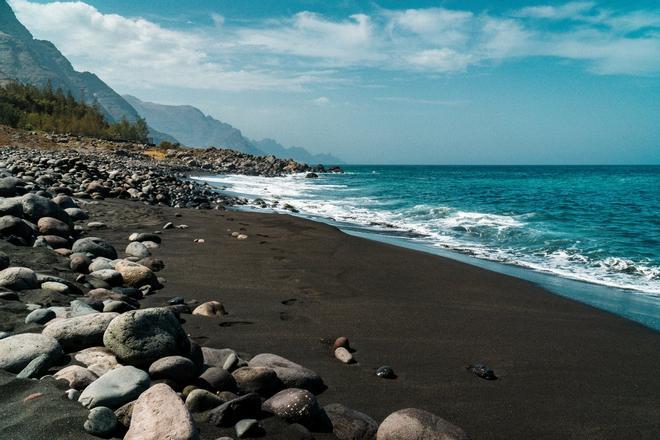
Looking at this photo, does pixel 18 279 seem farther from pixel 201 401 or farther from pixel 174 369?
pixel 201 401

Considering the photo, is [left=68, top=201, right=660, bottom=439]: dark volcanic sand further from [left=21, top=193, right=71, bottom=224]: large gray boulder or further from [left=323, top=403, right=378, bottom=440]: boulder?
[left=21, top=193, right=71, bottom=224]: large gray boulder

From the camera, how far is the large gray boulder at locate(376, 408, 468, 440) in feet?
7.69

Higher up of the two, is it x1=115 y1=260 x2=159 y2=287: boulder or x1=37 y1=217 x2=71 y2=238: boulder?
x1=37 y1=217 x2=71 y2=238: boulder

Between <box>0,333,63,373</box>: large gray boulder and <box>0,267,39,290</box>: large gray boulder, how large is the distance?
142cm

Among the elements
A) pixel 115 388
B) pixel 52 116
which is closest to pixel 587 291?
pixel 115 388

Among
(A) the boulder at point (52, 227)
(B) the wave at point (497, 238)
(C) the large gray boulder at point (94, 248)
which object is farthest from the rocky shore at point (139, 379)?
(B) the wave at point (497, 238)

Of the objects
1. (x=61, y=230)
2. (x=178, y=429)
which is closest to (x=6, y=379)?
(x=178, y=429)

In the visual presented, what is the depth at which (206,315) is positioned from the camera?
4227 millimetres

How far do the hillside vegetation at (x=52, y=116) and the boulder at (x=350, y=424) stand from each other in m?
60.3

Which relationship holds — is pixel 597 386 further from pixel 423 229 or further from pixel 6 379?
pixel 423 229

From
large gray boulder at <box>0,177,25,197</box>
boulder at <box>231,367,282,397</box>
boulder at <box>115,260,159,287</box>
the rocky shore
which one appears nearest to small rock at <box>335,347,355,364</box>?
the rocky shore

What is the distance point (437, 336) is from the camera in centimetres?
425

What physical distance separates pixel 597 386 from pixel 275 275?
3998mm

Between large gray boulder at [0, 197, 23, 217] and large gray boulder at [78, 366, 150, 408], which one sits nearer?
large gray boulder at [78, 366, 150, 408]
